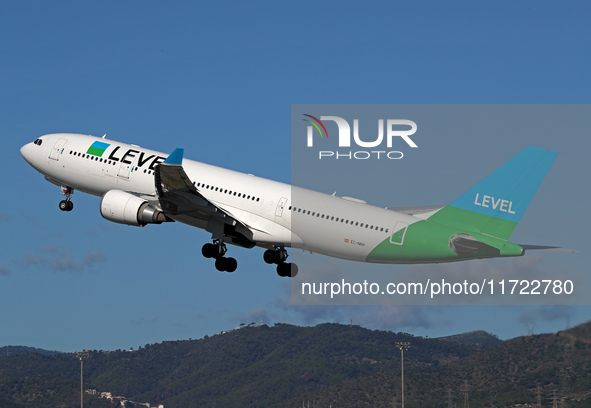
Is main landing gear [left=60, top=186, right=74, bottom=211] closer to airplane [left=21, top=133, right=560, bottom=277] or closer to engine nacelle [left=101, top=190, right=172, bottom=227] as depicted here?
airplane [left=21, top=133, right=560, bottom=277]

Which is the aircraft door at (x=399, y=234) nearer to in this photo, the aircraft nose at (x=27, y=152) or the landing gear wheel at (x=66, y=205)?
the landing gear wheel at (x=66, y=205)

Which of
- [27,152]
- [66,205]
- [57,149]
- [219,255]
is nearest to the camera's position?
[219,255]

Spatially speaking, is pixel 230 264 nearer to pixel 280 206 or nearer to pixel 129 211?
pixel 280 206

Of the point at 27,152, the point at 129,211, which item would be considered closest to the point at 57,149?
the point at 27,152

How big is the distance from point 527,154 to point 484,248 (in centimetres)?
546

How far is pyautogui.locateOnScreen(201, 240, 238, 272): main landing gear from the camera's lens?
5612 centimetres

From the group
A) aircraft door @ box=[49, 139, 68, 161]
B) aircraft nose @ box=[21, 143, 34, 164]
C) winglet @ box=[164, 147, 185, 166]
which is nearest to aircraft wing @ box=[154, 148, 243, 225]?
winglet @ box=[164, 147, 185, 166]

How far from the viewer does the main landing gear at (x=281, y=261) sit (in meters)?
56.8

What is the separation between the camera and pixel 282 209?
5272 cm

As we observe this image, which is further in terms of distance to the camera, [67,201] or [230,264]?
[67,201]

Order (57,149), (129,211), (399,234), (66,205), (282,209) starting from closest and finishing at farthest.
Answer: (399,234) → (282,209) → (129,211) → (57,149) → (66,205)

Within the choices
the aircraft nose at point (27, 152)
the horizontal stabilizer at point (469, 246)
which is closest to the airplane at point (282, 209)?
the horizontal stabilizer at point (469, 246)

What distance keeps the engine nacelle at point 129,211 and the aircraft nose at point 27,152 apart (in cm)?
1142

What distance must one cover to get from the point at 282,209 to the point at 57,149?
690 inches
